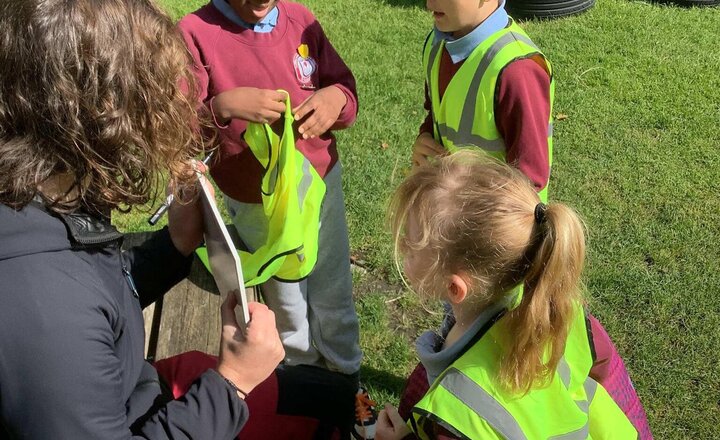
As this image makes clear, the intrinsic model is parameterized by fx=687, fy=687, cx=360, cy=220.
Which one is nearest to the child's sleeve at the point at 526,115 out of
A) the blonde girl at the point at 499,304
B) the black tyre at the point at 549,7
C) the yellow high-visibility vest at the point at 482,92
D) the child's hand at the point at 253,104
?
the yellow high-visibility vest at the point at 482,92

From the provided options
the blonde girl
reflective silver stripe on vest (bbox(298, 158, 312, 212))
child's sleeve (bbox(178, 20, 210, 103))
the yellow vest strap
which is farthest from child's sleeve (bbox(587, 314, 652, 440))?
child's sleeve (bbox(178, 20, 210, 103))

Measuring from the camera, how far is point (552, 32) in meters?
6.07

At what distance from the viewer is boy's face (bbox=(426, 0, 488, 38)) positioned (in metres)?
2.30

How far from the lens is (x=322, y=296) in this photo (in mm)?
2828

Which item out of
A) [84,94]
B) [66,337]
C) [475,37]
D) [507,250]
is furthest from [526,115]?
[66,337]

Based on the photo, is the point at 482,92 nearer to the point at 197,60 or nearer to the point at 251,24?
the point at 251,24

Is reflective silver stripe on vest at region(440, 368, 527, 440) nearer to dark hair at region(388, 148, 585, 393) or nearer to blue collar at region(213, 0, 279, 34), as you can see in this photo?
dark hair at region(388, 148, 585, 393)

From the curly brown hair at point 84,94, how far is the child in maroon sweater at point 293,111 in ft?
2.83

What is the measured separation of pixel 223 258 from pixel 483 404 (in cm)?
69

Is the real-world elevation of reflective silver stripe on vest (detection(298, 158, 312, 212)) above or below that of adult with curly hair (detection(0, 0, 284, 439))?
below

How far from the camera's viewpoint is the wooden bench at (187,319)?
2.51m

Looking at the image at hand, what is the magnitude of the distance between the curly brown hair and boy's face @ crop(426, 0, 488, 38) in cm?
116

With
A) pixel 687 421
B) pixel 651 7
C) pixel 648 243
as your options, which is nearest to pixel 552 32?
pixel 651 7

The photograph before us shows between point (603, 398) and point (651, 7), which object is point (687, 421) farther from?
point (651, 7)
